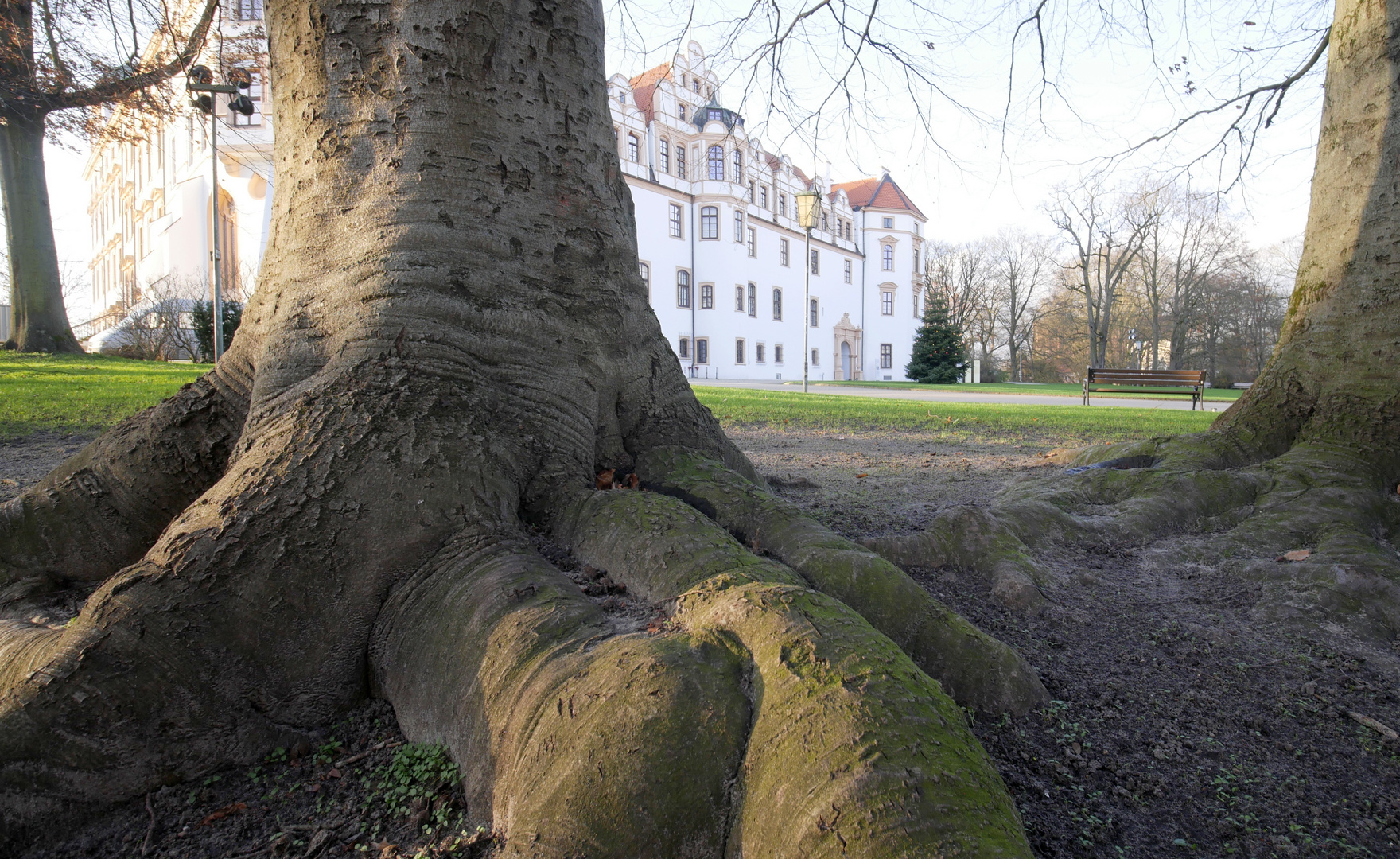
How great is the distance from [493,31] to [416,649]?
2183 mm

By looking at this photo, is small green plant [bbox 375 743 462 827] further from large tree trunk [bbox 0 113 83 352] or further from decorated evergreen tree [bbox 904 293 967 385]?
decorated evergreen tree [bbox 904 293 967 385]

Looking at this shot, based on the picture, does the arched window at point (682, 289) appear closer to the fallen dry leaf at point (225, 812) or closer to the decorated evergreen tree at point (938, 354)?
the decorated evergreen tree at point (938, 354)

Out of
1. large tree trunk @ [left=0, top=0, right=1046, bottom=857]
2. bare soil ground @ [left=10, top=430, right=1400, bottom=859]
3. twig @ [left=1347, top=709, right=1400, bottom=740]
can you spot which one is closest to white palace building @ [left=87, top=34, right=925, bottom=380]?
large tree trunk @ [left=0, top=0, right=1046, bottom=857]

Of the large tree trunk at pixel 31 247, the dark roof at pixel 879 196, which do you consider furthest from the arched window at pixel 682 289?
the large tree trunk at pixel 31 247

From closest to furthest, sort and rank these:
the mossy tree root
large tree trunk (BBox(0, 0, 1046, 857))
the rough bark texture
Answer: large tree trunk (BBox(0, 0, 1046, 857))
the mossy tree root
the rough bark texture

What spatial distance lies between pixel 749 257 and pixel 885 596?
45381mm

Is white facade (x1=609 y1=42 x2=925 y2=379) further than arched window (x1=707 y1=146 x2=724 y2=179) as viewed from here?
No

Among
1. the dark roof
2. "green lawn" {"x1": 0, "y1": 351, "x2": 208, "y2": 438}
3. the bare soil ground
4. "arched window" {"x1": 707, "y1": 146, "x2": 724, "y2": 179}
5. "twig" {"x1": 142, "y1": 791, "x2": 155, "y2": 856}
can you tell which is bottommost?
"twig" {"x1": 142, "y1": 791, "x2": 155, "y2": 856}

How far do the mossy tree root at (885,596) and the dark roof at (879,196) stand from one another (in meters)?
57.6

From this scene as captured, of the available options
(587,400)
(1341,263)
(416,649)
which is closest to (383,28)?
(587,400)

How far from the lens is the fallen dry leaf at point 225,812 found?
5.58 feet

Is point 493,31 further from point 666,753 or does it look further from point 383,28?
point 666,753

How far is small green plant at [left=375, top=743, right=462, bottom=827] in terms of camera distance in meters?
1.67

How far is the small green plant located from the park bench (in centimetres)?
1824
